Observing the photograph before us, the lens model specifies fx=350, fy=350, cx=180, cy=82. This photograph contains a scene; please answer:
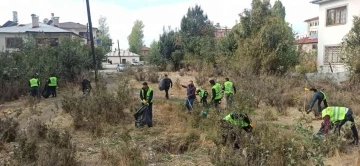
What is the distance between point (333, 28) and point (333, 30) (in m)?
0.14

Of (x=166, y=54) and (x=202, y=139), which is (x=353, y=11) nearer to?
(x=202, y=139)

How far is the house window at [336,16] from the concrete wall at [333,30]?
26cm

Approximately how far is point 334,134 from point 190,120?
4.66 m

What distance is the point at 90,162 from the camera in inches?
311

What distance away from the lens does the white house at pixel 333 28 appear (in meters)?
23.3

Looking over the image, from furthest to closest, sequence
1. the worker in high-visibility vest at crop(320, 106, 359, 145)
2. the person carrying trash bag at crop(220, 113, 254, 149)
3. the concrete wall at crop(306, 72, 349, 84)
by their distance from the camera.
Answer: the concrete wall at crop(306, 72, 349, 84)
the worker in high-visibility vest at crop(320, 106, 359, 145)
the person carrying trash bag at crop(220, 113, 254, 149)

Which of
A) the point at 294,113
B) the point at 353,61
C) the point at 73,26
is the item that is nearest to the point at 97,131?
the point at 294,113

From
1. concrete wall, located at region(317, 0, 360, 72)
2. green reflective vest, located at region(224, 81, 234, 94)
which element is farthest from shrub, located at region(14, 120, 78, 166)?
concrete wall, located at region(317, 0, 360, 72)

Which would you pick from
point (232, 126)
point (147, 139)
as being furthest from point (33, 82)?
point (232, 126)

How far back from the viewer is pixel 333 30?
968 inches

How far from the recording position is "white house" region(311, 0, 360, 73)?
23.3 m

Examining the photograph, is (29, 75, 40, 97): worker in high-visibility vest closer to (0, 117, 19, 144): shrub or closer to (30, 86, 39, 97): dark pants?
(30, 86, 39, 97): dark pants

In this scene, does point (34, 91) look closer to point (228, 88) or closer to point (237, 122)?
point (228, 88)

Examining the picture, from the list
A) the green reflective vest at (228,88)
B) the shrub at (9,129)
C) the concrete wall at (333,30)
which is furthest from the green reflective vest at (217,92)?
the concrete wall at (333,30)
